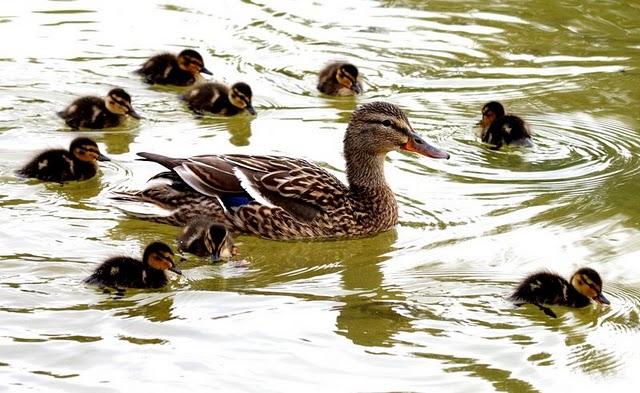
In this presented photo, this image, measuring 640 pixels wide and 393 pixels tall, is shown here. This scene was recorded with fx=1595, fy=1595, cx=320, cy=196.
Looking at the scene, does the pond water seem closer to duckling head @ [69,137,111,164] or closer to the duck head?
duckling head @ [69,137,111,164]

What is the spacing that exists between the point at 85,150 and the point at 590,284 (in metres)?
2.64

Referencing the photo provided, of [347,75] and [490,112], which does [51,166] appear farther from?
[490,112]

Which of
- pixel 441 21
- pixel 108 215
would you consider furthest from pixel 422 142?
pixel 441 21

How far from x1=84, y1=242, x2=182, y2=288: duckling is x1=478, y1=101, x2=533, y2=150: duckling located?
249 centimetres

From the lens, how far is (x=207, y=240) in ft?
20.6

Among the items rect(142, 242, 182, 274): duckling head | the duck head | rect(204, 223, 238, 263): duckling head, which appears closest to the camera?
rect(142, 242, 182, 274): duckling head

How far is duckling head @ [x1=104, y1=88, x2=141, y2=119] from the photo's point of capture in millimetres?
8172

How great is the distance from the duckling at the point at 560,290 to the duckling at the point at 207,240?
3.86 feet

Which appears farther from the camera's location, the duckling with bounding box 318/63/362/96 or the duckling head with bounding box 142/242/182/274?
the duckling with bounding box 318/63/362/96

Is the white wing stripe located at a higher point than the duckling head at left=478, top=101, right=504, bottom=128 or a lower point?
lower

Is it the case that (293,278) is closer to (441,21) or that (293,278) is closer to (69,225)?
(69,225)

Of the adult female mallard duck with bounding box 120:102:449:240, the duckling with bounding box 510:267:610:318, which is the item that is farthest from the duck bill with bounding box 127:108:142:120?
the duckling with bounding box 510:267:610:318

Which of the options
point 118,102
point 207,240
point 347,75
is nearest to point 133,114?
point 118,102

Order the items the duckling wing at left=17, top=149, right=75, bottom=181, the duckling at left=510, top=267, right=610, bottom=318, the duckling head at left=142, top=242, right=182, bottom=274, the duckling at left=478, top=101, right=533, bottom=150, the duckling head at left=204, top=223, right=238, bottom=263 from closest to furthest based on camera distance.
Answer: the duckling at left=510, top=267, right=610, bottom=318 < the duckling head at left=142, top=242, right=182, bottom=274 < the duckling head at left=204, top=223, right=238, bottom=263 < the duckling wing at left=17, top=149, right=75, bottom=181 < the duckling at left=478, top=101, right=533, bottom=150
